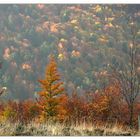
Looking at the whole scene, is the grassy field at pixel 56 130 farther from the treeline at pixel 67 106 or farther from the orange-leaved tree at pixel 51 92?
the orange-leaved tree at pixel 51 92

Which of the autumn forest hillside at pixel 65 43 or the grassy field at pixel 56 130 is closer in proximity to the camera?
the grassy field at pixel 56 130

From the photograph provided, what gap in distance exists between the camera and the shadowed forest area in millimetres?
9797

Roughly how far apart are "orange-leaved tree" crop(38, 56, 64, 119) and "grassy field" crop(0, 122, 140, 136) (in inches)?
11.3

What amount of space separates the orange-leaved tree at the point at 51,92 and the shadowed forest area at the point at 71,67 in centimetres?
1

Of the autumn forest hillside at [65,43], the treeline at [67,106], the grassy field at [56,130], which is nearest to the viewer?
the grassy field at [56,130]

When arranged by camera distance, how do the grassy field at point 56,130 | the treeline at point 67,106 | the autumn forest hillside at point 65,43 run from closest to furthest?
the grassy field at point 56,130
the treeline at point 67,106
the autumn forest hillside at point 65,43

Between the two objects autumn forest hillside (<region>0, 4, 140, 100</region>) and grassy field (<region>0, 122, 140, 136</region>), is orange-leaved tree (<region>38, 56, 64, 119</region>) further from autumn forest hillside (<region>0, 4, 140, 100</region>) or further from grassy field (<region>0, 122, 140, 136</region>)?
grassy field (<region>0, 122, 140, 136</region>)

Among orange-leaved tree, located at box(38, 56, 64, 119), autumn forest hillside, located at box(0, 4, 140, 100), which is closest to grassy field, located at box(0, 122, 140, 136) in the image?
orange-leaved tree, located at box(38, 56, 64, 119)

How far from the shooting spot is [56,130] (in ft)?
31.1

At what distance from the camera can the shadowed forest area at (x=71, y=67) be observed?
32.1ft

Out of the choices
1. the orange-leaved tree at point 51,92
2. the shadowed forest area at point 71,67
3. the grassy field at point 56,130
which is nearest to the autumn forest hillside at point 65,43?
the shadowed forest area at point 71,67

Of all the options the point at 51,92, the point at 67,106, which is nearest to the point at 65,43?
the point at 51,92

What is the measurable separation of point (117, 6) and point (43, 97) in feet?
7.26

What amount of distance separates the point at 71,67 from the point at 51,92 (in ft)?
2.38
